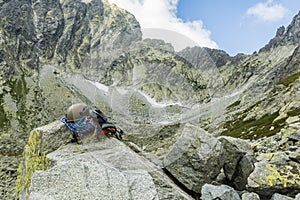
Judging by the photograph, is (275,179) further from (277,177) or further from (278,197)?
(278,197)

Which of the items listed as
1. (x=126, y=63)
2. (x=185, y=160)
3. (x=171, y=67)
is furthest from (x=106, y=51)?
(x=185, y=160)

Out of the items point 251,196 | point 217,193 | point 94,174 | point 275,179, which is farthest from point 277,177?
point 94,174

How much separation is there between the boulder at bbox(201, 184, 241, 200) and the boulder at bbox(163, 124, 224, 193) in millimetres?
651

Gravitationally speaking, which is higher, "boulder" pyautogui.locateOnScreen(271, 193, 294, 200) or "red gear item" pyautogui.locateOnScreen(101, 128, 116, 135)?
"boulder" pyautogui.locateOnScreen(271, 193, 294, 200)

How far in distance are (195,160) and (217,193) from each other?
54.2 inches

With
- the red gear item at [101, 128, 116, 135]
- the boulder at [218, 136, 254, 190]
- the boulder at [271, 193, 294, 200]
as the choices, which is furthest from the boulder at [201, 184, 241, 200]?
the red gear item at [101, 128, 116, 135]

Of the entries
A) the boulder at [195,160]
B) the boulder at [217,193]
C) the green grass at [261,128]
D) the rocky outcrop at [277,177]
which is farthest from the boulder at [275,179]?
the green grass at [261,128]

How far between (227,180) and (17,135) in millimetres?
147624

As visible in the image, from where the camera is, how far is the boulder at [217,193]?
9.58 meters

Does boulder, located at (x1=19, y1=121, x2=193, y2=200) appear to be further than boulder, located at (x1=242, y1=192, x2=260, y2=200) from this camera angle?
No

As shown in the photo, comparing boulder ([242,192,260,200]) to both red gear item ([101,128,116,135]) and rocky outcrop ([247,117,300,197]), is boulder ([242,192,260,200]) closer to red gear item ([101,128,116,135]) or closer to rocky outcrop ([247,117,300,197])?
rocky outcrop ([247,117,300,197])

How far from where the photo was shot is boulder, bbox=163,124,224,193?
33.7ft

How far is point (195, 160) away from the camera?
10.3 m

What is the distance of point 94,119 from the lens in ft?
26.8
